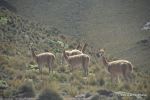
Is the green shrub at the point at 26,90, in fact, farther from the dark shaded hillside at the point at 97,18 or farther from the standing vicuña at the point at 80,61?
the dark shaded hillside at the point at 97,18

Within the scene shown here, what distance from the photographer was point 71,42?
41625 mm

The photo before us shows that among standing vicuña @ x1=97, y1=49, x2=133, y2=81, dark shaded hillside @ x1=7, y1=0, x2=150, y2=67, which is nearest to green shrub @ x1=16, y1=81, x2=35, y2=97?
standing vicuña @ x1=97, y1=49, x2=133, y2=81

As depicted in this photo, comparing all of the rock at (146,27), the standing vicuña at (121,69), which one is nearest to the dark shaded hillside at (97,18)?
the rock at (146,27)

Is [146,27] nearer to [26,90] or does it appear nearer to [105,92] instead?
[105,92]

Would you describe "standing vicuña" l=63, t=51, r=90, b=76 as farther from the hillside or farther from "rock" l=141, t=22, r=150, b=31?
"rock" l=141, t=22, r=150, b=31

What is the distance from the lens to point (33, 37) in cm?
3903

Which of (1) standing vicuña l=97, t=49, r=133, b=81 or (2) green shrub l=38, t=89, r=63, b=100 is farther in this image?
(1) standing vicuña l=97, t=49, r=133, b=81

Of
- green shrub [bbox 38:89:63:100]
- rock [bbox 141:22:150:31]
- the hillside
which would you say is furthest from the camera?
rock [bbox 141:22:150:31]

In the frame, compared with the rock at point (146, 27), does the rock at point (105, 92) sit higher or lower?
lower

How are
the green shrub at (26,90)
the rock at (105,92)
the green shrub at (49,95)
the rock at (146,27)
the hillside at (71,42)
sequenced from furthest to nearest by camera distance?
the rock at (146,27) → the hillside at (71,42) → the rock at (105,92) → the green shrub at (26,90) → the green shrub at (49,95)

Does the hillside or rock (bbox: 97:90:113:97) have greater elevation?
the hillside

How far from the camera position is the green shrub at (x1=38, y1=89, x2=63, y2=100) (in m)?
16.1

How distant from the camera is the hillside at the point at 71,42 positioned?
1895 cm

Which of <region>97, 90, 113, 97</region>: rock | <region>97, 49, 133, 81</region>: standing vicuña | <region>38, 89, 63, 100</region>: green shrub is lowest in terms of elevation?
<region>97, 90, 113, 97</region>: rock
